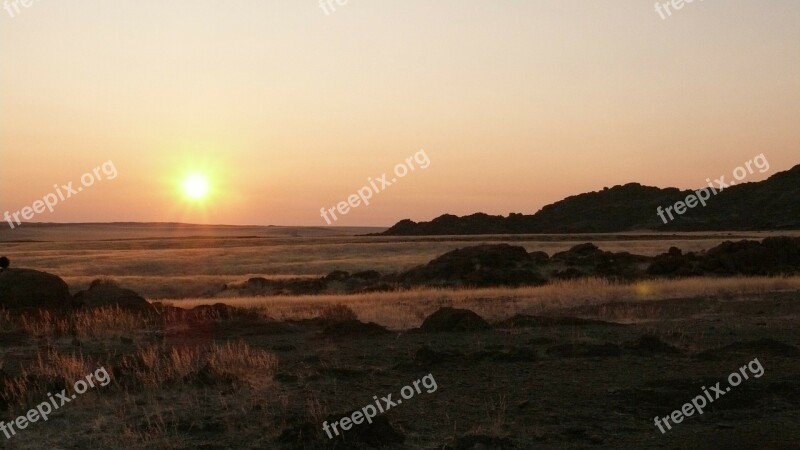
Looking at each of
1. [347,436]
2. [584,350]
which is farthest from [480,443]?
[584,350]

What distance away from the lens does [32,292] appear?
90.6 ft

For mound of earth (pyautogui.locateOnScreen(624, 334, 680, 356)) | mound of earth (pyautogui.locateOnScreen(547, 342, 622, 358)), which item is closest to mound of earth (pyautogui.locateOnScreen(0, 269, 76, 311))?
mound of earth (pyautogui.locateOnScreen(547, 342, 622, 358))

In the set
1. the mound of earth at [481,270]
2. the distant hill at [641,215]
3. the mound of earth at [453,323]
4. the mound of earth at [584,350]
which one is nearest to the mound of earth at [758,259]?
the mound of earth at [481,270]

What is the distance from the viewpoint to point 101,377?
43.3 ft

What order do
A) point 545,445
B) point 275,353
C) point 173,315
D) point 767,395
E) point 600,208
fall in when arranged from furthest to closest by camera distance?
point 600,208
point 173,315
point 275,353
point 767,395
point 545,445

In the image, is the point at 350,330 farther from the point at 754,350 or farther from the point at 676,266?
the point at 676,266

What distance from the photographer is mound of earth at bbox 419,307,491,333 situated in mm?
20078

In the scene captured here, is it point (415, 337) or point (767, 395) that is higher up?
point (415, 337)

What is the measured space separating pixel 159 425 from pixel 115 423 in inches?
29.6

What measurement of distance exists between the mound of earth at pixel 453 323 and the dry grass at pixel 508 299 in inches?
102

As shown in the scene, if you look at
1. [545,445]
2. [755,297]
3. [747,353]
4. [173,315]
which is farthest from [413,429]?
[755,297]

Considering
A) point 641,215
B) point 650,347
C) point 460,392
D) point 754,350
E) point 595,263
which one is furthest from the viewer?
point 641,215

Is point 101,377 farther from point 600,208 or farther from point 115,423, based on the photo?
point 600,208

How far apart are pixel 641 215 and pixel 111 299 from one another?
476 feet
